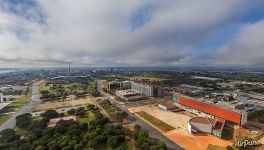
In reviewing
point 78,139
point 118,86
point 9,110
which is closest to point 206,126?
point 78,139

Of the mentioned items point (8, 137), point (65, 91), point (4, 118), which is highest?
point (8, 137)

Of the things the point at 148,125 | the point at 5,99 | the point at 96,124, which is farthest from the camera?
the point at 5,99

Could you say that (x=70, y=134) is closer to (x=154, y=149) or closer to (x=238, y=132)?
(x=154, y=149)

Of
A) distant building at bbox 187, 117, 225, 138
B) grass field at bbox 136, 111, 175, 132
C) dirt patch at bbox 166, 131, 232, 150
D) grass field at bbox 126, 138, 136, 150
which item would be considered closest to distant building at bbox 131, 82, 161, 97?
grass field at bbox 136, 111, 175, 132

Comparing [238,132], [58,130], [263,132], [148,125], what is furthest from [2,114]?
[263,132]

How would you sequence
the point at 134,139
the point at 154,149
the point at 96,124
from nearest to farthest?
1. the point at 154,149
2. the point at 134,139
3. the point at 96,124

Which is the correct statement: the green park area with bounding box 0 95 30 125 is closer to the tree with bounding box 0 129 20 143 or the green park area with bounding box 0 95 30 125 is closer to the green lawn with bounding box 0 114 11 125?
the green lawn with bounding box 0 114 11 125

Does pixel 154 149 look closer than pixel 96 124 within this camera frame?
Yes

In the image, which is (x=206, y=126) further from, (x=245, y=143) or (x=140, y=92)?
(x=140, y=92)
